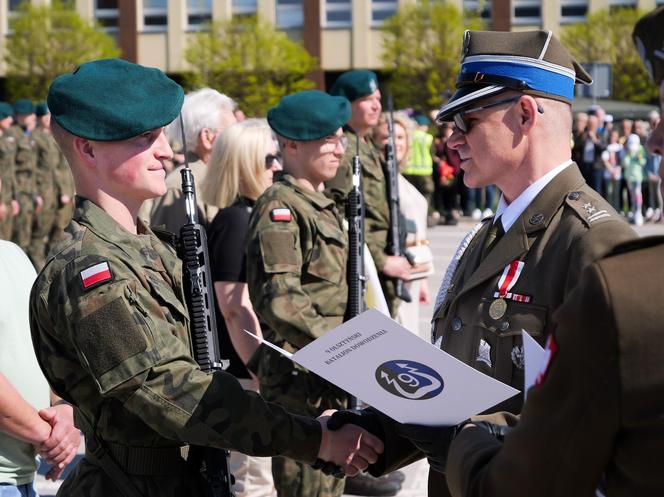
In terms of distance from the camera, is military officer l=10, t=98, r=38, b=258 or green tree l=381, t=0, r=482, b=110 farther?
green tree l=381, t=0, r=482, b=110

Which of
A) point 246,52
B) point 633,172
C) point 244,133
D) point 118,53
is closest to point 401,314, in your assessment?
point 244,133

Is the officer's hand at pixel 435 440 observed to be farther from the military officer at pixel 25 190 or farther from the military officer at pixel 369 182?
the military officer at pixel 25 190

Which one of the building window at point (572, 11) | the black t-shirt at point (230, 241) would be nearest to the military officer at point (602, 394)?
the black t-shirt at point (230, 241)

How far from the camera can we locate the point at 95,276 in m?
2.66

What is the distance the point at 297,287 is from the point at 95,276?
1.86 meters

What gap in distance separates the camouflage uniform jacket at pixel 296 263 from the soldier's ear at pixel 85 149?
1616 millimetres

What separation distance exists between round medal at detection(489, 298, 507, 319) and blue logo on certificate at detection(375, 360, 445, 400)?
44 centimetres

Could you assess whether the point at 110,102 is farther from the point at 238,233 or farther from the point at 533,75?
the point at 238,233

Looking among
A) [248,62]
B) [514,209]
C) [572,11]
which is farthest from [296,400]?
[572,11]

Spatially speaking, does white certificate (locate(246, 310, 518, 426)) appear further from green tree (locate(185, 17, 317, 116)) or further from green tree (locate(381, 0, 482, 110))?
green tree (locate(185, 17, 317, 116))

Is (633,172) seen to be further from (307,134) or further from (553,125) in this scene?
(553,125)

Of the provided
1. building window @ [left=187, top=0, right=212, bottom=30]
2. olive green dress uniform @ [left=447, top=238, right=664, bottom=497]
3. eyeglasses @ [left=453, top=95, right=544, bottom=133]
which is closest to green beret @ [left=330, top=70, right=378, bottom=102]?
eyeglasses @ [left=453, top=95, right=544, bottom=133]

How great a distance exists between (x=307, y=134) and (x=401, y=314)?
2261 millimetres

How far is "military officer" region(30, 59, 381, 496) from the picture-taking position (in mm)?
2656
